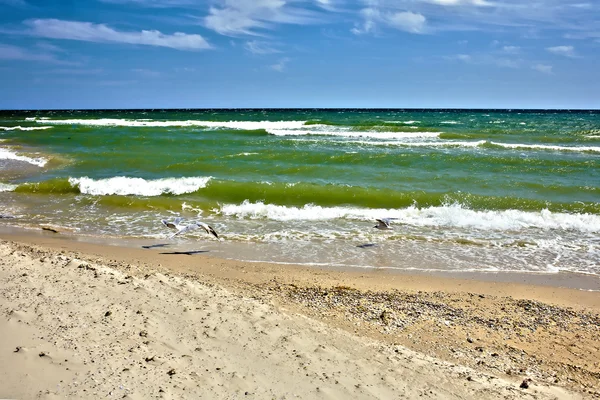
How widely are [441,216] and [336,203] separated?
8.79 feet

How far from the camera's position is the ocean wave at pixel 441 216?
9656 mm

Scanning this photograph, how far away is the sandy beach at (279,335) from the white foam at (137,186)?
635 cm

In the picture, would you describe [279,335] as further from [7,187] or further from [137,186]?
[7,187]

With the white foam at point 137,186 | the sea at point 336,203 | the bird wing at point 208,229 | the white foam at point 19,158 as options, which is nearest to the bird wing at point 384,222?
the sea at point 336,203

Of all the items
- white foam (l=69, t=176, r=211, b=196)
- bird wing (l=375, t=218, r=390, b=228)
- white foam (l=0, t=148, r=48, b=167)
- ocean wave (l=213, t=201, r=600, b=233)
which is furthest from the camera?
white foam (l=0, t=148, r=48, b=167)

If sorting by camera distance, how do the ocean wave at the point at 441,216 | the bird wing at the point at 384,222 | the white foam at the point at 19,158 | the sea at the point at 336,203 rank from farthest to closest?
the white foam at the point at 19,158 < the ocean wave at the point at 441,216 < the bird wing at the point at 384,222 < the sea at the point at 336,203

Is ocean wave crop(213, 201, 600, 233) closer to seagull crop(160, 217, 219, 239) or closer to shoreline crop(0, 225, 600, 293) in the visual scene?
seagull crop(160, 217, 219, 239)

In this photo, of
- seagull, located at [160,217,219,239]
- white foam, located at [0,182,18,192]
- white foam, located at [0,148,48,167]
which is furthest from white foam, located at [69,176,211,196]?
white foam, located at [0,148,48,167]

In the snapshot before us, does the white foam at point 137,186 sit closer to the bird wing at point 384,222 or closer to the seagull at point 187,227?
the seagull at point 187,227

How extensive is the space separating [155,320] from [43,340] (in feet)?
2.95

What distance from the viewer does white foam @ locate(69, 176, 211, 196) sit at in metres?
12.8

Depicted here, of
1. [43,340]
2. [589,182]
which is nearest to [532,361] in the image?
[43,340]

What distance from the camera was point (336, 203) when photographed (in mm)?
11781

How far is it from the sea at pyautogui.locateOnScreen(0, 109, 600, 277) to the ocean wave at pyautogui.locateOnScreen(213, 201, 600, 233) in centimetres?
3
